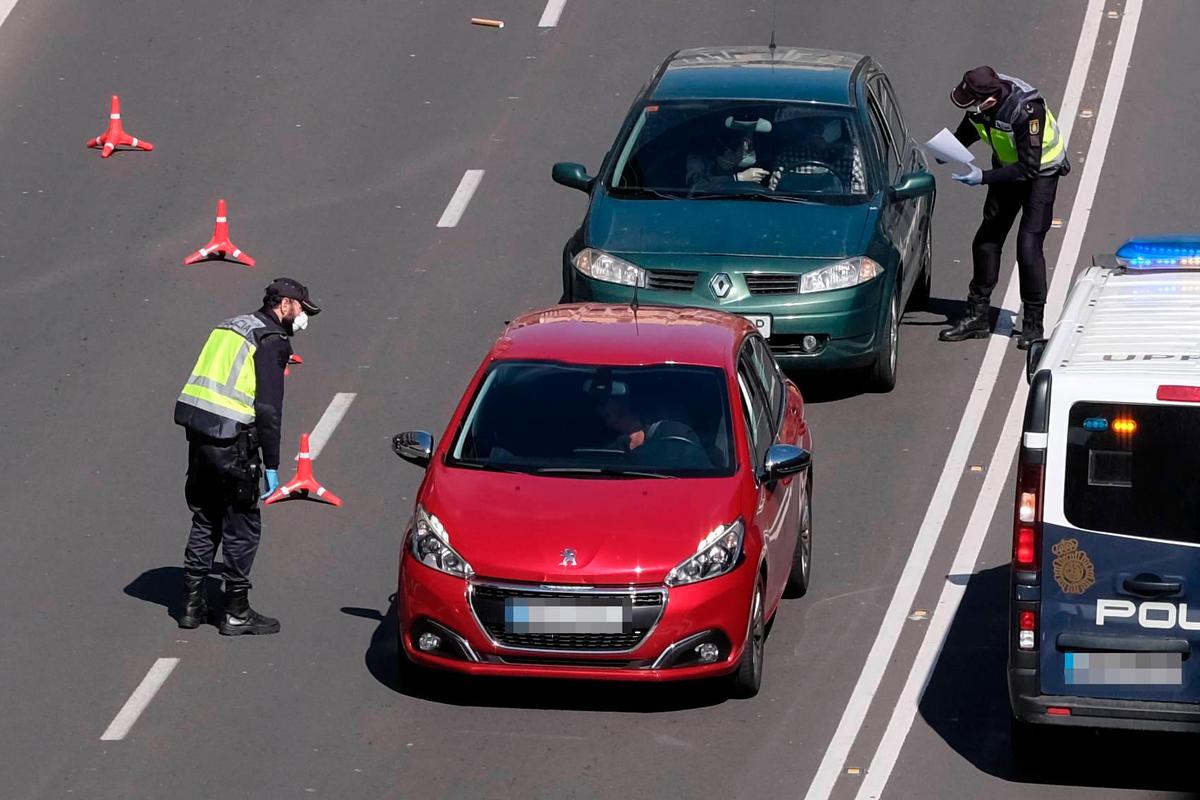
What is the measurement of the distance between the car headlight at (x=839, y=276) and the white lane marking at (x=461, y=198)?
4.37 meters

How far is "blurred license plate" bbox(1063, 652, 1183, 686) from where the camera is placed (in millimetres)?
9336

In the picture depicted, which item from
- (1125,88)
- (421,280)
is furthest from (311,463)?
(1125,88)

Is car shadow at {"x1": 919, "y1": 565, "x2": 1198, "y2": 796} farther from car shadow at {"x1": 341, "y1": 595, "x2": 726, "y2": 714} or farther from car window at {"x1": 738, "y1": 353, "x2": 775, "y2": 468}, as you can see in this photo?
car window at {"x1": 738, "y1": 353, "x2": 775, "y2": 468}

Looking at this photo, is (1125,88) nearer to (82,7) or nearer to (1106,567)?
(82,7)

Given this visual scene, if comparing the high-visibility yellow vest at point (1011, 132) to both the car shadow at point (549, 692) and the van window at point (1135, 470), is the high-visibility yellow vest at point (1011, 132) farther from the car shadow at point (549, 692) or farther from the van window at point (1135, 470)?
the van window at point (1135, 470)

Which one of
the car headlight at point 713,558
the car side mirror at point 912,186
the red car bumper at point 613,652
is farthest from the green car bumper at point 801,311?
the red car bumper at point 613,652

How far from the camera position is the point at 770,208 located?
15539 millimetres

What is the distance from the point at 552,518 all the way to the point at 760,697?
1.38 m

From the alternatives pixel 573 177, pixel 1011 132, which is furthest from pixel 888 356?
pixel 573 177

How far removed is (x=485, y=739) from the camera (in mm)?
10570

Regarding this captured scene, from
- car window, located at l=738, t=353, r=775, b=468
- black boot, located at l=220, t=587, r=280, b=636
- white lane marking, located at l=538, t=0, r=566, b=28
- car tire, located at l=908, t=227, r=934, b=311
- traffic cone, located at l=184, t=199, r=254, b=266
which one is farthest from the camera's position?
white lane marking, located at l=538, t=0, r=566, b=28

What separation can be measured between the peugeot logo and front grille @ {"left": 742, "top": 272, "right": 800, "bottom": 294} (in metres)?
0.12

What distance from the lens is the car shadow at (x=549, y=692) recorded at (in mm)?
10977

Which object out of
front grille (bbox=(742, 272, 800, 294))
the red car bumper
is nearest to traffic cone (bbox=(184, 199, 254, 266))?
front grille (bbox=(742, 272, 800, 294))
